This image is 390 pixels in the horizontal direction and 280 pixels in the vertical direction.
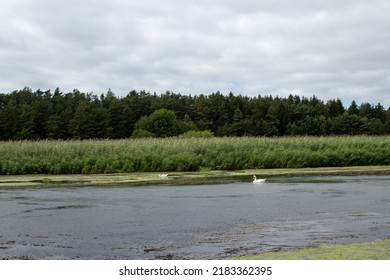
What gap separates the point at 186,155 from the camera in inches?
1559

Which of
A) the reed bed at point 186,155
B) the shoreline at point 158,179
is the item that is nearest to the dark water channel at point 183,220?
the shoreline at point 158,179

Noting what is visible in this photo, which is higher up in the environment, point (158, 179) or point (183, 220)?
point (158, 179)

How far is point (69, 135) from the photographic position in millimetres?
99875

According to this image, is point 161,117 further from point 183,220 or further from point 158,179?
point 183,220

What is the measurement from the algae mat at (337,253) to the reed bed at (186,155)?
87.9ft

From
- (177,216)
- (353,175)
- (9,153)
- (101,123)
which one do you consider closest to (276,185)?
(353,175)

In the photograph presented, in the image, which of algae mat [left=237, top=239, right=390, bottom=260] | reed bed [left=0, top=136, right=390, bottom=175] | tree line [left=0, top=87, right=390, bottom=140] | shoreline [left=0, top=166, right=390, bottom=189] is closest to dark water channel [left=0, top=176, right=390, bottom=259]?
algae mat [left=237, top=239, right=390, bottom=260]

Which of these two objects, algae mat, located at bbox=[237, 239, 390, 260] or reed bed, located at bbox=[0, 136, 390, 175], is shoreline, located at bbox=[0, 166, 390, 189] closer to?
reed bed, located at bbox=[0, 136, 390, 175]

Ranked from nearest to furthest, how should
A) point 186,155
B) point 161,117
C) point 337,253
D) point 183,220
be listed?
point 337,253, point 183,220, point 186,155, point 161,117

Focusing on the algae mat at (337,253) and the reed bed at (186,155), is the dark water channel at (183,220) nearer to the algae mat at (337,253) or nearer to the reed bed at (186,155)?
the algae mat at (337,253)

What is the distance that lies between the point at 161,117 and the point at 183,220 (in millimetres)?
79015

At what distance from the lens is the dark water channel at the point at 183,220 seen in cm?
1261

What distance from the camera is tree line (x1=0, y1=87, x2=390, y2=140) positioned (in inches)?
3821

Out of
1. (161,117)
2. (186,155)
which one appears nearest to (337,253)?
(186,155)
